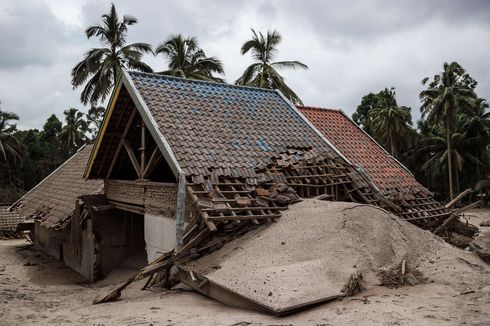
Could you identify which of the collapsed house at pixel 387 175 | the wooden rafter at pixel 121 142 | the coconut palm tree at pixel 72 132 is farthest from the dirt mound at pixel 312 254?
the coconut palm tree at pixel 72 132

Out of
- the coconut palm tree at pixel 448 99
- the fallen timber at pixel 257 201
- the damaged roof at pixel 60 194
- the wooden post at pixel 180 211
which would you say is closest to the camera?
the fallen timber at pixel 257 201

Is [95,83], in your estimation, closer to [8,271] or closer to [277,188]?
[8,271]

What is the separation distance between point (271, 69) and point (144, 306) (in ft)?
76.7

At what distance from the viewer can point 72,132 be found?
53594mm

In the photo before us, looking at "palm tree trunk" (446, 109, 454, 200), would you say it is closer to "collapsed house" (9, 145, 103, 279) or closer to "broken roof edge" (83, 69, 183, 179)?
"collapsed house" (9, 145, 103, 279)

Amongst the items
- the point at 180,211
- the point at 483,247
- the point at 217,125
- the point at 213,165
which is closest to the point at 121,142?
the point at 217,125

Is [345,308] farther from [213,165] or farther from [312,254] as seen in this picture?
[213,165]

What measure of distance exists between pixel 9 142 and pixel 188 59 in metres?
24.3

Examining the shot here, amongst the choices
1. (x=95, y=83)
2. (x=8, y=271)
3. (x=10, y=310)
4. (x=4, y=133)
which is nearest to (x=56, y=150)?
(x=4, y=133)

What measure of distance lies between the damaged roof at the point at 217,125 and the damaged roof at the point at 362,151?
1.28 meters

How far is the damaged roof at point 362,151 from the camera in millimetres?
12203

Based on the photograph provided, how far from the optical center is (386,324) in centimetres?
492

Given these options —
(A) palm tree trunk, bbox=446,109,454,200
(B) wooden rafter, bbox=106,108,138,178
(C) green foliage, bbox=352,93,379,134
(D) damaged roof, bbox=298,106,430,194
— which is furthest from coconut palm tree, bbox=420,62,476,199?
(B) wooden rafter, bbox=106,108,138,178

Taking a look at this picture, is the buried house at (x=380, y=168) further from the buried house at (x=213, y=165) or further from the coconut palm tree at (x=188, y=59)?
the coconut palm tree at (x=188, y=59)
